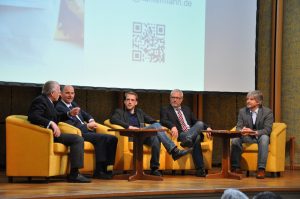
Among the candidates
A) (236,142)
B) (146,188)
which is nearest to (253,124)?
(236,142)

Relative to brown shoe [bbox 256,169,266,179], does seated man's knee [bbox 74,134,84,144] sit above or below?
above

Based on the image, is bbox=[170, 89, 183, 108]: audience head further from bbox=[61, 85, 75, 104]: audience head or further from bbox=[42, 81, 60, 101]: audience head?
bbox=[42, 81, 60, 101]: audience head

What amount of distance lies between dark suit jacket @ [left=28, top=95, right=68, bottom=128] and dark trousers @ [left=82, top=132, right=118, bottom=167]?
50cm

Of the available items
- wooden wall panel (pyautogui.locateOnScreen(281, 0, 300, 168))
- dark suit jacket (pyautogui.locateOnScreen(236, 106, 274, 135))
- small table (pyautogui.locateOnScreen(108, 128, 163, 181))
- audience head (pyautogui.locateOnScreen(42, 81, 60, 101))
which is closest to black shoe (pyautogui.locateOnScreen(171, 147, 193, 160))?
small table (pyautogui.locateOnScreen(108, 128, 163, 181))

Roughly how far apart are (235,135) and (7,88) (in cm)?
257

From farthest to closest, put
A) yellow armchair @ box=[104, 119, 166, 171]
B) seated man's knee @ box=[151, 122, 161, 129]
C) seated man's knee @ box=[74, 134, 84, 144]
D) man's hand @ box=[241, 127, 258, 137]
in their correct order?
1. yellow armchair @ box=[104, 119, 166, 171]
2. seated man's knee @ box=[151, 122, 161, 129]
3. man's hand @ box=[241, 127, 258, 137]
4. seated man's knee @ box=[74, 134, 84, 144]

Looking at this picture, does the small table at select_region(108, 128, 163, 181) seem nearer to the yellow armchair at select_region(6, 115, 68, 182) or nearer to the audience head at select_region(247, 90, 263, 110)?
the yellow armchair at select_region(6, 115, 68, 182)

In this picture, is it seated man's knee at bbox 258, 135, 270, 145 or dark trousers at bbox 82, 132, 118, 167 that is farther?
seated man's knee at bbox 258, 135, 270, 145

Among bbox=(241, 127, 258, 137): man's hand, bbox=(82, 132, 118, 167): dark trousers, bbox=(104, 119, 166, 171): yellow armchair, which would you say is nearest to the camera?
bbox=(82, 132, 118, 167): dark trousers

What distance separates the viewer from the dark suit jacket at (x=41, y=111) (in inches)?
219

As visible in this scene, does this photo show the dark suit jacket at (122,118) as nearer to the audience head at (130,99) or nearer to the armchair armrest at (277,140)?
the audience head at (130,99)

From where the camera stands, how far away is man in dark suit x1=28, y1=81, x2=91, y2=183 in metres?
5.56

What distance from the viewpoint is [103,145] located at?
5977 mm

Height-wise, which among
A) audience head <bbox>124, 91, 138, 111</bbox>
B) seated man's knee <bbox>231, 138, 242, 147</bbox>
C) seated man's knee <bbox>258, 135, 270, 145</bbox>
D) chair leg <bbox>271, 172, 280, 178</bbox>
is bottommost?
chair leg <bbox>271, 172, 280, 178</bbox>
